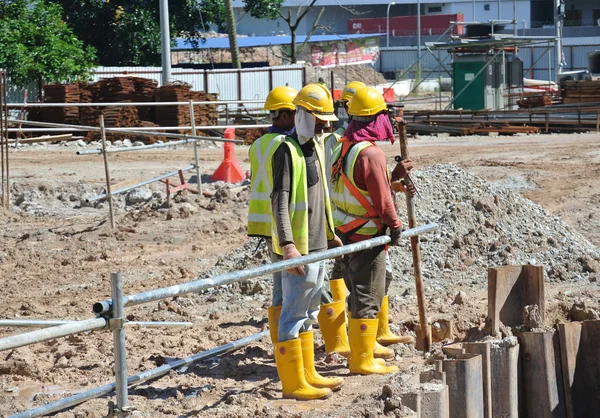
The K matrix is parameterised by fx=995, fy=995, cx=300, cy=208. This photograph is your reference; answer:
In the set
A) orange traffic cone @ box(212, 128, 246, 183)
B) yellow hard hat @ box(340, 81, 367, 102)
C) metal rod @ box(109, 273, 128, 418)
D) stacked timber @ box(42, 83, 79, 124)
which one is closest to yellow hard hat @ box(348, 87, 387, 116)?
yellow hard hat @ box(340, 81, 367, 102)

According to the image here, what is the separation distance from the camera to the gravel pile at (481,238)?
35.4ft

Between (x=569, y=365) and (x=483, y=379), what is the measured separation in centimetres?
99

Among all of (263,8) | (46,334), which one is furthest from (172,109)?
(46,334)

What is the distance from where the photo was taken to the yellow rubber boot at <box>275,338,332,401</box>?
20.9 feet

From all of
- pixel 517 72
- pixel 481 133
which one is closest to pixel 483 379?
pixel 481 133

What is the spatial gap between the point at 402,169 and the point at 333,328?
1346 millimetres

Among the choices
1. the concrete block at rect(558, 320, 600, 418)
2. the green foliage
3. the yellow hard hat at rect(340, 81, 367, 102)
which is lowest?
the concrete block at rect(558, 320, 600, 418)

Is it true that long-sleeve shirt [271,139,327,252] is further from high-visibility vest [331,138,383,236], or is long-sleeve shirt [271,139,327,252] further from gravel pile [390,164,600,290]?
gravel pile [390,164,600,290]

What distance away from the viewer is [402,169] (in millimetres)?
7309

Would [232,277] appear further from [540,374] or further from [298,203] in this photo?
[540,374]

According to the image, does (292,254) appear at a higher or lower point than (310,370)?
higher

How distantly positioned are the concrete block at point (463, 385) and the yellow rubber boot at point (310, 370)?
815 mm

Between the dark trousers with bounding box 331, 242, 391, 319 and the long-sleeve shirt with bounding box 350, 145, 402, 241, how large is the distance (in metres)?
0.27

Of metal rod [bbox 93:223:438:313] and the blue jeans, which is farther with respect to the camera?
the blue jeans
